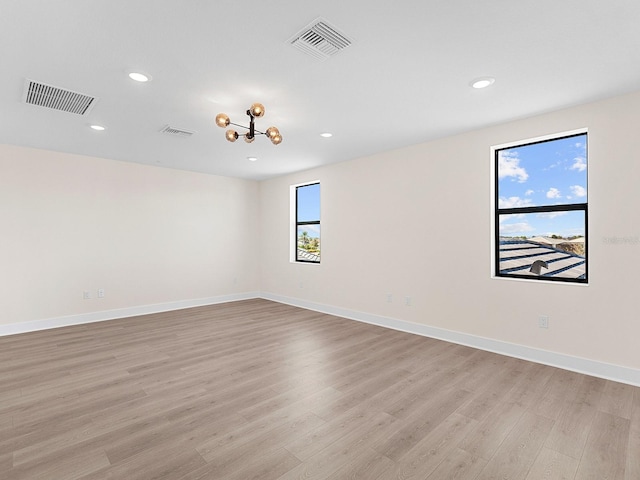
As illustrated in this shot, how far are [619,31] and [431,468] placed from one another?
293 centimetres

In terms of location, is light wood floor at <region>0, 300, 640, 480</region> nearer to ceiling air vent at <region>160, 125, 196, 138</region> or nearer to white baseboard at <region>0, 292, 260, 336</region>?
white baseboard at <region>0, 292, 260, 336</region>

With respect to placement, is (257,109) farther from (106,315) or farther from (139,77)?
(106,315)

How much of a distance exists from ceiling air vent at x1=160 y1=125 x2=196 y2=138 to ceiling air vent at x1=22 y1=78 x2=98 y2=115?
2.57ft

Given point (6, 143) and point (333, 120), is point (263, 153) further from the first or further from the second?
point (6, 143)

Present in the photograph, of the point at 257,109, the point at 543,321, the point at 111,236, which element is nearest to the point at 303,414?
the point at 257,109

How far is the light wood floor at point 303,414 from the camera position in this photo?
185 centimetres

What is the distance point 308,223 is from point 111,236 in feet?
Answer: 11.2

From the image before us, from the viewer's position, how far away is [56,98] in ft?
9.97

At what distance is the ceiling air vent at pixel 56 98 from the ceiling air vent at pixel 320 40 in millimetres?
2147

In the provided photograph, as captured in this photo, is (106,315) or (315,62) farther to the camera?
(106,315)

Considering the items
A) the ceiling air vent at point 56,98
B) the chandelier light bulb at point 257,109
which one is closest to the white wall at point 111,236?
the ceiling air vent at point 56,98

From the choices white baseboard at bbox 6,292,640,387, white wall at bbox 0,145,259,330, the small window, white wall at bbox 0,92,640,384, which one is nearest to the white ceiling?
white wall at bbox 0,92,640,384

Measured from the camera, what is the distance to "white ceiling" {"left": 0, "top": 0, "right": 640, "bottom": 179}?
1.91m

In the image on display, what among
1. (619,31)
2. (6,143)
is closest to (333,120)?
(619,31)
